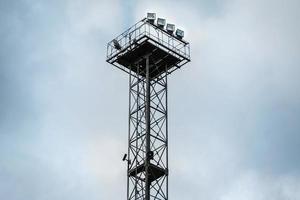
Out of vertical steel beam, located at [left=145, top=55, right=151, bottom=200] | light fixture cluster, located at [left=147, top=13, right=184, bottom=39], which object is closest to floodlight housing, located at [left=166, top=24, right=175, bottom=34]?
light fixture cluster, located at [left=147, top=13, right=184, bottom=39]

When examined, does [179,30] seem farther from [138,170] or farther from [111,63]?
[138,170]

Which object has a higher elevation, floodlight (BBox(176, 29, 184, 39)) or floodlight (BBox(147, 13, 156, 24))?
floodlight (BBox(147, 13, 156, 24))

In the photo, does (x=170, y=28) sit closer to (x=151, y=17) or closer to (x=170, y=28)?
(x=170, y=28)

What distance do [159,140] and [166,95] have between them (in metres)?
5.94

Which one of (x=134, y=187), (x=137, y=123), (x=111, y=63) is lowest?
(x=134, y=187)

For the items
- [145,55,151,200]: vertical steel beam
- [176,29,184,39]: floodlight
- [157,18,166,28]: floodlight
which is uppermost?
[157,18,166,28]: floodlight

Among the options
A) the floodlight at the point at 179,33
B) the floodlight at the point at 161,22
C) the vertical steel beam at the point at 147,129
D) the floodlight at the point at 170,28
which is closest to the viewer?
the vertical steel beam at the point at 147,129

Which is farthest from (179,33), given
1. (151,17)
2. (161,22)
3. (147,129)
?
(147,129)

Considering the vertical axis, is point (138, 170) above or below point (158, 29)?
below

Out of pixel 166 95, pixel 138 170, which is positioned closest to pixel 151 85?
pixel 166 95

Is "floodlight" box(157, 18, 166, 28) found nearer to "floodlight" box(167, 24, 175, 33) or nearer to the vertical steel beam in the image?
"floodlight" box(167, 24, 175, 33)

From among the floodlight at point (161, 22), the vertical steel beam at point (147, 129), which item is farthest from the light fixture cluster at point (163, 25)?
the vertical steel beam at point (147, 129)

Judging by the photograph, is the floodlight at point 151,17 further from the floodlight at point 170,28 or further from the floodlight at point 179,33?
the floodlight at point 179,33

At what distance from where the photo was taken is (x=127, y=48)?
116500 mm
